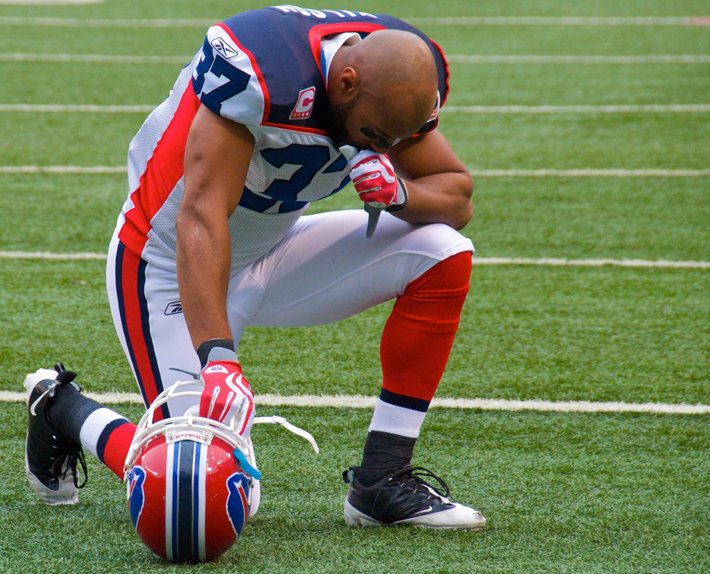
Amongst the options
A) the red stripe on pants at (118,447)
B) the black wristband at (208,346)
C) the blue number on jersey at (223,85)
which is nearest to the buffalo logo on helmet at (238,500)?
the black wristband at (208,346)

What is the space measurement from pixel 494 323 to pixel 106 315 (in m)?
1.37

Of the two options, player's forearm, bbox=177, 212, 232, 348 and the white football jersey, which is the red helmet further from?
the white football jersey

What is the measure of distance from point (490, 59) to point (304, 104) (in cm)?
776

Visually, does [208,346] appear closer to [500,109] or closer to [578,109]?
[500,109]

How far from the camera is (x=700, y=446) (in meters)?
3.17

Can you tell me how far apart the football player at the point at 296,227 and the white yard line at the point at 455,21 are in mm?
9481

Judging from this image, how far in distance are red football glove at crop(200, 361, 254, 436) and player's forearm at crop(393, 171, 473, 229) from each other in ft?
2.05

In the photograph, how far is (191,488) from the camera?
227cm

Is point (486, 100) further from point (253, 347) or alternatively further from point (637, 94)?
point (253, 347)

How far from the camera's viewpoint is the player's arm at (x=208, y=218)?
232 centimetres

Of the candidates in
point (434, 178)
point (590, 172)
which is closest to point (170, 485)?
point (434, 178)

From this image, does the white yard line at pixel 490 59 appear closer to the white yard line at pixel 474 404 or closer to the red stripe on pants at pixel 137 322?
the white yard line at pixel 474 404

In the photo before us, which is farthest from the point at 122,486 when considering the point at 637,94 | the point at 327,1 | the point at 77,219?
the point at 327,1

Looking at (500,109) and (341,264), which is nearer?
(341,264)
